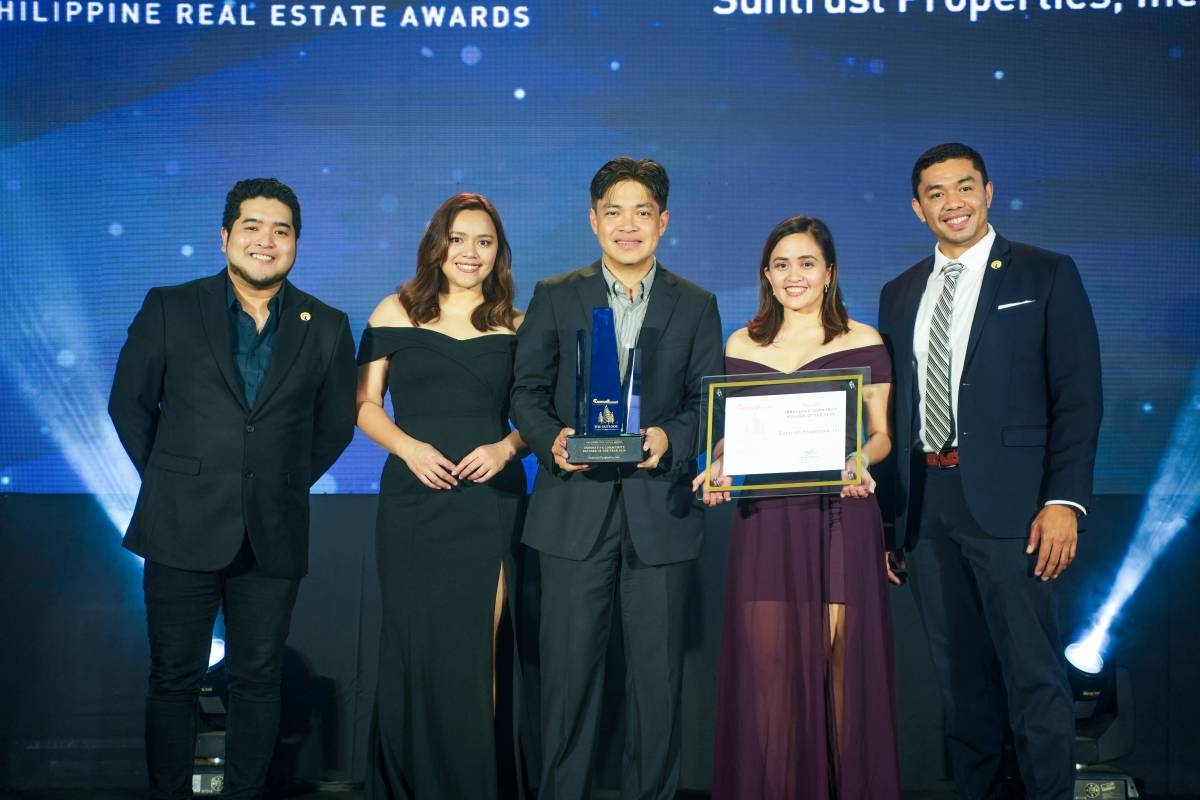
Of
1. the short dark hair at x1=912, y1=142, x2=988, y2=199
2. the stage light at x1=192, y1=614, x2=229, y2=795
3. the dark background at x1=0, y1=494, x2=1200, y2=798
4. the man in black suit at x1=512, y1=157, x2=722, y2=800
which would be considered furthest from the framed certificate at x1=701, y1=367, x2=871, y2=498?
the stage light at x1=192, y1=614, x2=229, y2=795

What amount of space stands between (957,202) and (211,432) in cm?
198

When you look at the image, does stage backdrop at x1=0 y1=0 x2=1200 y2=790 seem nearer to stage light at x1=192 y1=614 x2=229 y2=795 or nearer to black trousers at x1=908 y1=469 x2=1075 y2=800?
stage light at x1=192 y1=614 x2=229 y2=795

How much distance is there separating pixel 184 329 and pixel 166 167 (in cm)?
137

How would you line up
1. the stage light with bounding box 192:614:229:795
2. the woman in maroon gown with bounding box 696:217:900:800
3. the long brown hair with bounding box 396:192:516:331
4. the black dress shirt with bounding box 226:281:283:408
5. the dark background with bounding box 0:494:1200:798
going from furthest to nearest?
1. the dark background with bounding box 0:494:1200:798
2. the stage light with bounding box 192:614:229:795
3. the long brown hair with bounding box 396:192:516:331
4. the black dress shirt with bounding box 226:281:283:408
5. the woman in maroon gown with bounding box 696:217:900:800

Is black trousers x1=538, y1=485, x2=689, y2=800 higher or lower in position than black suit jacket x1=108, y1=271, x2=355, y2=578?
lower

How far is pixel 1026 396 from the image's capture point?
280cm

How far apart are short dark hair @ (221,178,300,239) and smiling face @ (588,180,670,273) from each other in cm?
80

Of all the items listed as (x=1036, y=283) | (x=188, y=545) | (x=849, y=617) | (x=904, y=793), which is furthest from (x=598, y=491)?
(x=904, y=793)

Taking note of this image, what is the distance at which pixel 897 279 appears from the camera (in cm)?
312

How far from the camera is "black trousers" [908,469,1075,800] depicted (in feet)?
8.89

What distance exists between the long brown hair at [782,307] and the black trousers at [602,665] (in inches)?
22.6

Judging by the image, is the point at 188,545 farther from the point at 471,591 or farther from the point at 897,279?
the point at 897,279

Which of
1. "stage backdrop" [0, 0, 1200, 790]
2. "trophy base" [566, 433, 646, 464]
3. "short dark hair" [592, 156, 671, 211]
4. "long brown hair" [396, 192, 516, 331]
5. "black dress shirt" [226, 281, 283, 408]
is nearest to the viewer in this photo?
"trophy base" [566, 433, 646, 464]

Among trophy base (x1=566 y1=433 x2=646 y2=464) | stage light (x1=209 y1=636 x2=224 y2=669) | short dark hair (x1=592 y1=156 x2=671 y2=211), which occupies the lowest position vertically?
stage light (x1=209 y1=636 x2=224 y2=669)
